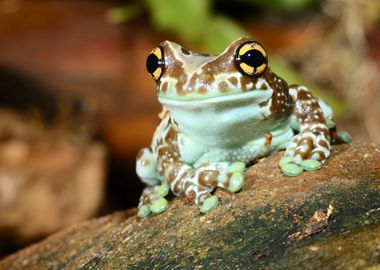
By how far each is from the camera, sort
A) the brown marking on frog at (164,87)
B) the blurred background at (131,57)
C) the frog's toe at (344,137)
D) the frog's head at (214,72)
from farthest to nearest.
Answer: the blurred background at (131,57) → the frog's toe at (344,137) → the brown marking on frog at (164,87) → the frog's head at (214,72)

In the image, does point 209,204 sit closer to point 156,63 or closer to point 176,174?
point 176,174

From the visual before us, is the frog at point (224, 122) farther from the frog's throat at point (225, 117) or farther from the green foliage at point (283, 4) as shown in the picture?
the green foliage at point (283, 4)

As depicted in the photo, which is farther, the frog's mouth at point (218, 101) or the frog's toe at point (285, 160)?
the frog's toe at point (285, 160)

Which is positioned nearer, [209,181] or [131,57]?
[209,181]

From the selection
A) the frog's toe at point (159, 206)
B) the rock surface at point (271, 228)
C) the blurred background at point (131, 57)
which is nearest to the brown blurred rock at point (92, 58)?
the blurred background at point (131, 57)

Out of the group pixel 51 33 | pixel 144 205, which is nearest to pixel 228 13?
pixel 51 33

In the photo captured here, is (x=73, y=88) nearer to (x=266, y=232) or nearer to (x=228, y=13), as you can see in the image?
(x=228, y=13)

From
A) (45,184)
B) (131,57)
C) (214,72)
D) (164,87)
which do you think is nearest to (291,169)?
(214,72)

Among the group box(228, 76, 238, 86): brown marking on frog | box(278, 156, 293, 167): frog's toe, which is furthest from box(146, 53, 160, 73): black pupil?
box(278, 156, 293, 167): frog's toe
